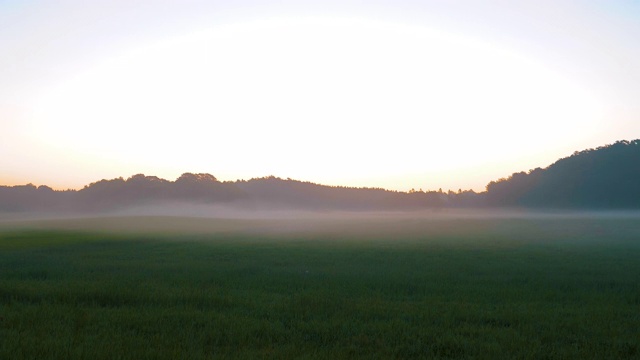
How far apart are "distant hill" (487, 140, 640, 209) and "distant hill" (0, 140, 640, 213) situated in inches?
7.8

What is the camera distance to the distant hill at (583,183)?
123 m

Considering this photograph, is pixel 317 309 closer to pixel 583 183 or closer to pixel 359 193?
pixel 583 183

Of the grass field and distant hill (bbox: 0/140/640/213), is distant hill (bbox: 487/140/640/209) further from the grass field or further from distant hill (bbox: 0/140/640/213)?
the grass field

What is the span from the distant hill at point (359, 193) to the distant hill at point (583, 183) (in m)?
0.20

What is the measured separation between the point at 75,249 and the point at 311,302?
22968 mm

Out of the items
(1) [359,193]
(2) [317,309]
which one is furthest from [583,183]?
(2) [317,309]

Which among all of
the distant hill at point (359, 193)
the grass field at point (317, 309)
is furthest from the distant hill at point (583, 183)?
the grass field at point (317, 309)

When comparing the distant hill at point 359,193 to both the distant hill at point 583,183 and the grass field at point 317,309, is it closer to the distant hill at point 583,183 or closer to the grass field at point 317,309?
the distant hill at point 583,183

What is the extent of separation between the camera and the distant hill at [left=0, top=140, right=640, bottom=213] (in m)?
127

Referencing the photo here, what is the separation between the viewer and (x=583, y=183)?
426 ft

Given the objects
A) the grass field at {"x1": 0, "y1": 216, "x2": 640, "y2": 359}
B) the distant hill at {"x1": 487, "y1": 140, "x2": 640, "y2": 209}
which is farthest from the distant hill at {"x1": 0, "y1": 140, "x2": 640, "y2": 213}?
the grass field at {"x1": 0, "y1": 216, "x2": 640, "y2": 359}

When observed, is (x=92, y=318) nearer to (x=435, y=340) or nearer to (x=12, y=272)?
(x=435, y=340)

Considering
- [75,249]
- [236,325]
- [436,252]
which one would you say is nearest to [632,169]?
[436,252]

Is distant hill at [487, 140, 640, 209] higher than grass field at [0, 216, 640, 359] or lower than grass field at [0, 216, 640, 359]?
higher
